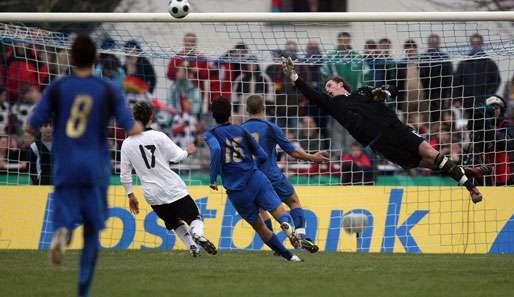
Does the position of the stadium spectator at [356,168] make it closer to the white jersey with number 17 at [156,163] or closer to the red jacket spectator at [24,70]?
the white jersey with number 17 at [156,163]

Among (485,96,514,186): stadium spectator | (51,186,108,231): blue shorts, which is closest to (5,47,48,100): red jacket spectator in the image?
(485,96,514,186): stadium spectator

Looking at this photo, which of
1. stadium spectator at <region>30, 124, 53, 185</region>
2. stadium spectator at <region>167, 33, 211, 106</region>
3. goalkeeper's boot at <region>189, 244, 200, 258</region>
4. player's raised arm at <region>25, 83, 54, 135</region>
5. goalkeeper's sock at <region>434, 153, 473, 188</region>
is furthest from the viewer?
stadium spectator at <region>30, 124, 53, 185</region>

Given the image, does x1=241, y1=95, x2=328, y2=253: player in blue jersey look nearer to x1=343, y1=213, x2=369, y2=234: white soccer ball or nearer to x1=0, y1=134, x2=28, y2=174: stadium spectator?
x1=343, y1=213, x2=369, y2=234: white soccer ball

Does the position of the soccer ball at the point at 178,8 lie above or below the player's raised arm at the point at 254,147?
above

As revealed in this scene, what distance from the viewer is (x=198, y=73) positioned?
1697 cm

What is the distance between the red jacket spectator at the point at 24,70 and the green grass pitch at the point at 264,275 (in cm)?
368

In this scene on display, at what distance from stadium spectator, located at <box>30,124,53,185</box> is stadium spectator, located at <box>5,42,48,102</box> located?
96 cm

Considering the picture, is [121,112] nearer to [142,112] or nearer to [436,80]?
[142,112]

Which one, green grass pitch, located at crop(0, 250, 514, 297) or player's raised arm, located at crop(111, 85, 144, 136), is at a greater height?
player's raised arm, located at crop(111, 85, 144, 136)

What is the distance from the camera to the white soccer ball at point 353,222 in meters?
15.3

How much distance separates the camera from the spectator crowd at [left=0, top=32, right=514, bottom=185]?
51.4 feet

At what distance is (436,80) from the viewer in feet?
53.0

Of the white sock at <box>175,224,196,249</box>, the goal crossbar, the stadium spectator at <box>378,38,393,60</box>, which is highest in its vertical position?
the goal crossbar

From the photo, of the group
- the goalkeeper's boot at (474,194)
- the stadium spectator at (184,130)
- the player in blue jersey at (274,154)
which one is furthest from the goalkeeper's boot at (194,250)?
the stadium spectator at (184,130)
